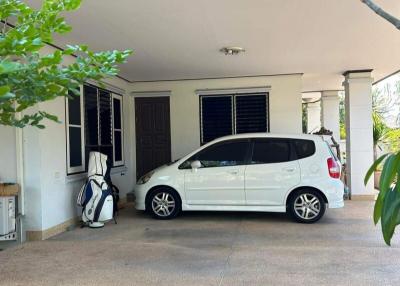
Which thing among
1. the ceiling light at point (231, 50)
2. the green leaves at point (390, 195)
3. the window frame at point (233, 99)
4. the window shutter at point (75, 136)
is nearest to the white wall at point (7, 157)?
the window shutter at point (75, 136)

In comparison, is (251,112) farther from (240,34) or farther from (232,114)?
(240,34)

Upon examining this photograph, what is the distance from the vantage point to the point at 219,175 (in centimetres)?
707

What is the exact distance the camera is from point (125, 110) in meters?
9.72

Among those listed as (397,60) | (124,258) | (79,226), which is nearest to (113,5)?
(124,258)

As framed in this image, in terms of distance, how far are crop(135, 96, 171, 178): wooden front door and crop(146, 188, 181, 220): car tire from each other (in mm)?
2641

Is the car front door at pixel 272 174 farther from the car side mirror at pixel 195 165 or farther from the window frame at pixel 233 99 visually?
the window frame at pixel 233 99

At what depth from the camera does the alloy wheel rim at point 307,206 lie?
268 inches

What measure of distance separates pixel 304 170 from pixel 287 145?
0.54m

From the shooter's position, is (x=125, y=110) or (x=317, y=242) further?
(x=125, y=110)

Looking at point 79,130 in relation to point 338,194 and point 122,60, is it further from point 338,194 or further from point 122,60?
point 122,60

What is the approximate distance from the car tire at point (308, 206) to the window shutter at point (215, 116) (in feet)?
10.6

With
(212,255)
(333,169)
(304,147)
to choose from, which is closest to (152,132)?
(304,147)

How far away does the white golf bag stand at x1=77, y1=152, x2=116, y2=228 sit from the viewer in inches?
261

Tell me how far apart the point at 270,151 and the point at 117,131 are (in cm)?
395
